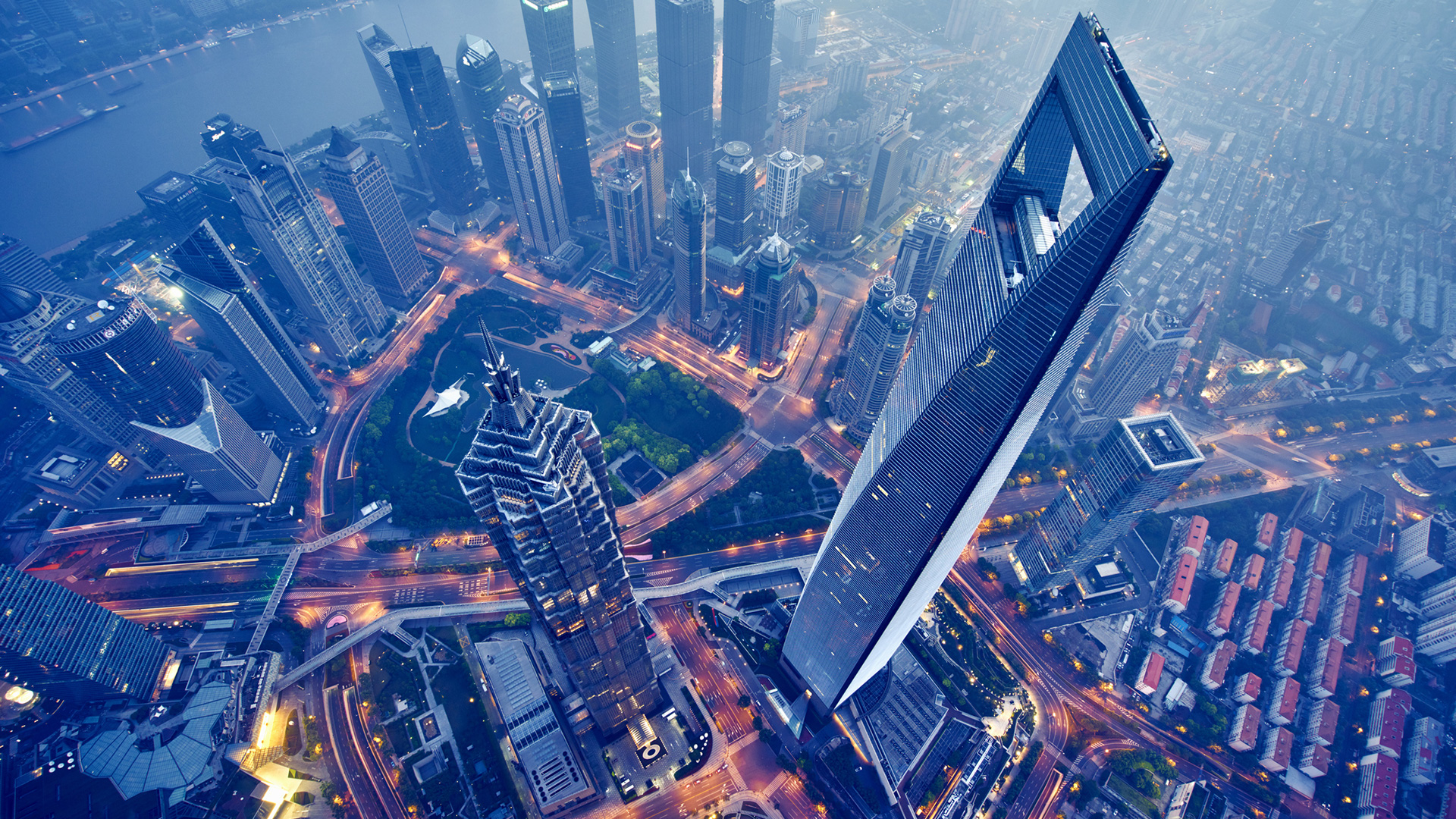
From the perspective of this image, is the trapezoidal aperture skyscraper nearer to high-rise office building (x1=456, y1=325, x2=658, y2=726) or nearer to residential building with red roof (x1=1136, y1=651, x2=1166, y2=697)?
high-rise office building (x1=456, y1=325, x2=658, y2=726)

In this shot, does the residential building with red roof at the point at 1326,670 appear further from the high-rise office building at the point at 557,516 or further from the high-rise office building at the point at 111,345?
the high-rise office building at the point at 111,345

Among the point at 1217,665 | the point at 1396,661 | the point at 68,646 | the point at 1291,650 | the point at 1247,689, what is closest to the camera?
the point at 68,646

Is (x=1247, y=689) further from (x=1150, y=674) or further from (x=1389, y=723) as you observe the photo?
(x=1389, y=723)

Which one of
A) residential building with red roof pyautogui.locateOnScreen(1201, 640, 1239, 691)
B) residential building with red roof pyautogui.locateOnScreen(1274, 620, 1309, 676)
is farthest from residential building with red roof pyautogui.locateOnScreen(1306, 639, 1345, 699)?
residential building with red roof pyautogui.locateOnScreen(1201, 640, 1239, 691)

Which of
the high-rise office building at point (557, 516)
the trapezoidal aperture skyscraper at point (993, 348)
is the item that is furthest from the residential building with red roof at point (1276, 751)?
the high-rise office building at point (557, 516)

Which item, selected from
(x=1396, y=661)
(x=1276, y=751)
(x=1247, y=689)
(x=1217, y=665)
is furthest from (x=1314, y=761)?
(x=1396, y=661)

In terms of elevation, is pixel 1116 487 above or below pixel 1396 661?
above
